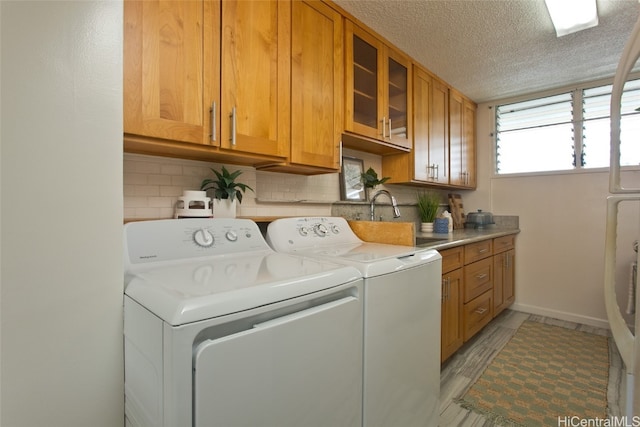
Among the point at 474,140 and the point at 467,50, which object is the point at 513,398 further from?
the point at 474,140

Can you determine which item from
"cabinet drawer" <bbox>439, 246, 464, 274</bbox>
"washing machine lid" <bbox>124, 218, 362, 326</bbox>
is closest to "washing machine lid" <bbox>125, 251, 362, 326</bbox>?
"washing machine lid" <bbox>124, 218, 362, 326</bbox>

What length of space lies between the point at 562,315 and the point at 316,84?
11.0 feet

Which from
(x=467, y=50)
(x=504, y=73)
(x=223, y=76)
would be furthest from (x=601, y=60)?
(x=223, y=76)

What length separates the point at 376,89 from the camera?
2061 mm

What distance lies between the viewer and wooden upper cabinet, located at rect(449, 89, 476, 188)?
3.02m

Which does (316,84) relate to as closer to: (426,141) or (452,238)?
(426,141)

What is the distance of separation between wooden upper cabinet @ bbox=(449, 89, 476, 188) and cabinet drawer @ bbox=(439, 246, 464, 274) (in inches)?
43.7

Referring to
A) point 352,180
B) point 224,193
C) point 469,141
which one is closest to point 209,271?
point 224,193

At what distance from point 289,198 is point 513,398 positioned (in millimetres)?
1784

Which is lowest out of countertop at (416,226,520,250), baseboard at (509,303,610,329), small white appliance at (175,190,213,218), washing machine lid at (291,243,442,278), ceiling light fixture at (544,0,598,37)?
baseboard at (509,303,610,329)

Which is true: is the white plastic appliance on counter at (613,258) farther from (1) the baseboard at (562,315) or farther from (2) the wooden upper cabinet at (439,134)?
(1) the baseboard at (562,315)

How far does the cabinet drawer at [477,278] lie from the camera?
2242 millimetres

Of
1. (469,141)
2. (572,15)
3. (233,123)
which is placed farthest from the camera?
(469,141)

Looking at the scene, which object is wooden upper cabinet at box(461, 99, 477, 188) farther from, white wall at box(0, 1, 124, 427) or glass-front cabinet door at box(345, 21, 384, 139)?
white wall at box(0, 1, 124, 427)
